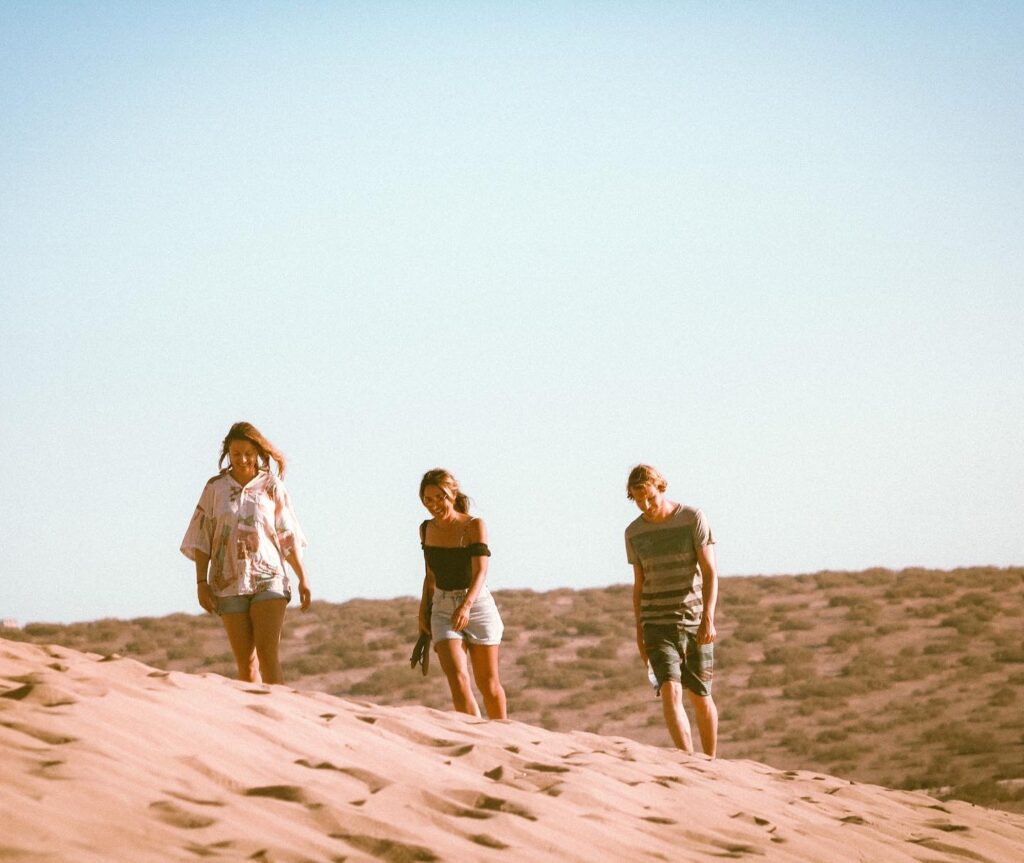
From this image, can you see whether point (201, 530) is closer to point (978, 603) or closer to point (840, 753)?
point (840, 753)

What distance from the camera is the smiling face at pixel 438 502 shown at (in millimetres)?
9086

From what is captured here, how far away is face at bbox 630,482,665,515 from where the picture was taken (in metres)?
9.00

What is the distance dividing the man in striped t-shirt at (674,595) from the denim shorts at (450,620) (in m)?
0.99

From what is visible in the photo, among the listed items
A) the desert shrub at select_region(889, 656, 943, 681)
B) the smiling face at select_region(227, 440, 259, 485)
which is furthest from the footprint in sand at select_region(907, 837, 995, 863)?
the desert shrub at select_region(889, 656, 943, 681)

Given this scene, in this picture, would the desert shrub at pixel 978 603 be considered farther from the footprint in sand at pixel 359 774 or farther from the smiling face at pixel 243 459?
the footprint in sand at pixel 359 774

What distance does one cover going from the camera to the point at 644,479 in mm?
9008

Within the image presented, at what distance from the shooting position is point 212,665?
2600 centimetres

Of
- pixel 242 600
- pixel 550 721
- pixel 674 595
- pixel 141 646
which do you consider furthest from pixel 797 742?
pixel 141 646

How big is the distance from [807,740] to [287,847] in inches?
590

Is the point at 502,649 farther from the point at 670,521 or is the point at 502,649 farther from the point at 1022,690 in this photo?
the point at 670,521

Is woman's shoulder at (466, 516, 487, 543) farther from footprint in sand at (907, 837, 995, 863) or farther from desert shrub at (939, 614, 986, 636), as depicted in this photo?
desert shrub at (939, 614, 986, 636)

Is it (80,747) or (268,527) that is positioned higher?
(268,527)

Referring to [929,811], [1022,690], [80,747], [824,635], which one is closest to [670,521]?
[929,811]

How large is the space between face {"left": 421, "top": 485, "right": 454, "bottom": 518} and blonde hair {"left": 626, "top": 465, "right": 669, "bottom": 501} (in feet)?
3.88
